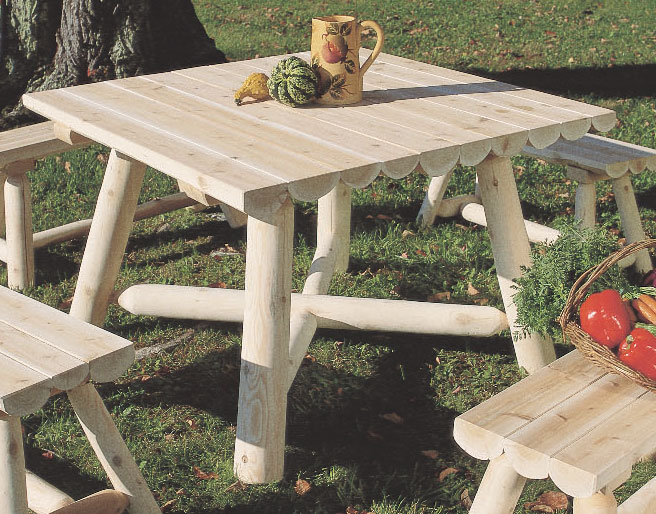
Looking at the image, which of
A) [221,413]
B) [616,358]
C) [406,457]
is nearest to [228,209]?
[221,413]

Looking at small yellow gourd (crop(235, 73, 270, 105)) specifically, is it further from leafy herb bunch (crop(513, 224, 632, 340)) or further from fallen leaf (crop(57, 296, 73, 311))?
fallen leaf (crop(57, 296, 73, 311))

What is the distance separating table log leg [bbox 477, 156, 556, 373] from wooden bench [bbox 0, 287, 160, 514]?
1310 millimetres

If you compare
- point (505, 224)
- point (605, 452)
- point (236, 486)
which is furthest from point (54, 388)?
point (505, 224)

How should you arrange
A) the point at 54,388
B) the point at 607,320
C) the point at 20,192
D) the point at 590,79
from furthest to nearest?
1. the point at 590,79
2. the point at 20,192
3. the point at 607,320
4. the point at 54,388

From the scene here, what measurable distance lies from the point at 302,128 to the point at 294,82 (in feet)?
0.69

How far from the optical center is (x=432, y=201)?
4500mm

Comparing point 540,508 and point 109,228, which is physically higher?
point 109,228

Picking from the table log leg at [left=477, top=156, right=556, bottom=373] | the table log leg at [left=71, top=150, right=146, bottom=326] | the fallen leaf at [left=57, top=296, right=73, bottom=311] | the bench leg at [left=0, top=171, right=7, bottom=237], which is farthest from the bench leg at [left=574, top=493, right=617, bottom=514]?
the bench leg at [left=0, top=171, right=7, bottom=237]

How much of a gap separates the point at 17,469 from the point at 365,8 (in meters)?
7.67

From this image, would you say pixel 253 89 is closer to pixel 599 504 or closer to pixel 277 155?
pixel 277 155

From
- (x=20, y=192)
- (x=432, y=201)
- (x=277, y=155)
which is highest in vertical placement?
(x=277, y=155)

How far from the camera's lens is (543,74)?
729 cm

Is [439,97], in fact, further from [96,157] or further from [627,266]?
[96,157]

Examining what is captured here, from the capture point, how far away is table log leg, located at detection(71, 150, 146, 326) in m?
3.29
